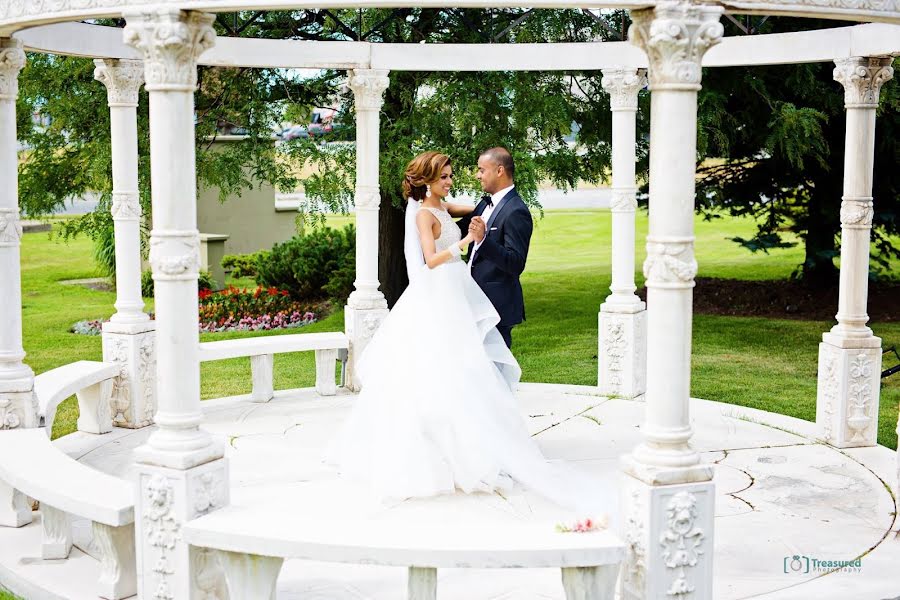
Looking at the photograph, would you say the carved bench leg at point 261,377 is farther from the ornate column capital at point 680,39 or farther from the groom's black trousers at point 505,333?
the ornate column capital at point 680,39

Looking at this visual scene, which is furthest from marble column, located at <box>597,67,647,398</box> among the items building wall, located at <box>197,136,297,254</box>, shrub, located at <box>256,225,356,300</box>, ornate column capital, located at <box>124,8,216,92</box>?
building wall, located at <box>197,136,297,254</box>

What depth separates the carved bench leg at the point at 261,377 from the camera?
955 centimetres

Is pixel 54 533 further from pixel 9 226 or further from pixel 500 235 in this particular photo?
pixel 500 235

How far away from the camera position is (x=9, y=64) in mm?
6707

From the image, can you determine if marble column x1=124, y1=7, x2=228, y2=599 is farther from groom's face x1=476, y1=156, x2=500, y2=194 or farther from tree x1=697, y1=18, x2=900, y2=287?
tree x1=697, y1=18, x2=900, y2=287

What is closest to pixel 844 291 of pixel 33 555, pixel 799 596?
pixel 799 596

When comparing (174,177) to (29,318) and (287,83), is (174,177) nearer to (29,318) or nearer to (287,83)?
(287,83)

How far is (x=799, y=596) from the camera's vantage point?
5355mm

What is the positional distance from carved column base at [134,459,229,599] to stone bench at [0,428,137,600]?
19 cm

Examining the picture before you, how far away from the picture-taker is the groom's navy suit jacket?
263 inches

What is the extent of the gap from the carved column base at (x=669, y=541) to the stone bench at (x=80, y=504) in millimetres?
2437

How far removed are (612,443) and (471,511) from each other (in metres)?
2.42

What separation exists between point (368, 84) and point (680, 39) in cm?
489

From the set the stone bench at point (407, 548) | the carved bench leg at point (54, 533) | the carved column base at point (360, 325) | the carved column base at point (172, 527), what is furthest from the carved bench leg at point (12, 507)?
the carved column base at point (360, 325)
